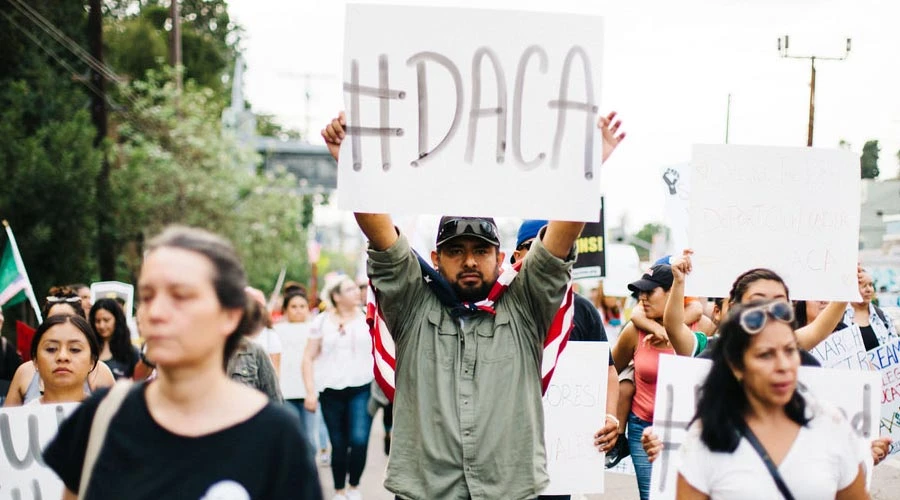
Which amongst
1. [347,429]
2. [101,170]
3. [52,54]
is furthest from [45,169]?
[347,429]

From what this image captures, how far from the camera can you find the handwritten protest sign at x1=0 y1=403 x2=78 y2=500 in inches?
175

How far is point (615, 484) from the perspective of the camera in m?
8.89

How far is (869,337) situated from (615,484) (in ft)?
12.9

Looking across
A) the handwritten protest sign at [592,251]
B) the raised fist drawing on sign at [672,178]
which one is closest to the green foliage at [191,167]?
the handwritten protest sign at [592,251]

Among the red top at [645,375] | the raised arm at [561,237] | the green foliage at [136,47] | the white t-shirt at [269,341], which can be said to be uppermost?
the green foliage at [136,47]

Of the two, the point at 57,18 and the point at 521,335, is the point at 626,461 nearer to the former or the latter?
the point at 521,335

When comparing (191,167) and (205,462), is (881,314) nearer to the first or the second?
(205,462)

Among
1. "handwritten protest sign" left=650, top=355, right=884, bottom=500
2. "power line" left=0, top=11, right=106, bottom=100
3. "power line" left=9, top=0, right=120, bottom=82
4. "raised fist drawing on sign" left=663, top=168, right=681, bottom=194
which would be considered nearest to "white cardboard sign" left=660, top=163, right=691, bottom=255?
"raised fist drawing on sign" left=663, top=168, right=681, bottom=194

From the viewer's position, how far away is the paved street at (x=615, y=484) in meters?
8.16

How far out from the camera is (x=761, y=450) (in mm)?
3020

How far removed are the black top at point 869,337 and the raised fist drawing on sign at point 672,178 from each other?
1263 mm

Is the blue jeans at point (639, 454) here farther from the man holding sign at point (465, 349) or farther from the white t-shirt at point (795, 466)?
the white t-shirt at point (795, 466)

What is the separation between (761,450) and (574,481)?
1839mm

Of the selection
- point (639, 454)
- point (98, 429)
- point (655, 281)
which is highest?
point (655, 281)
